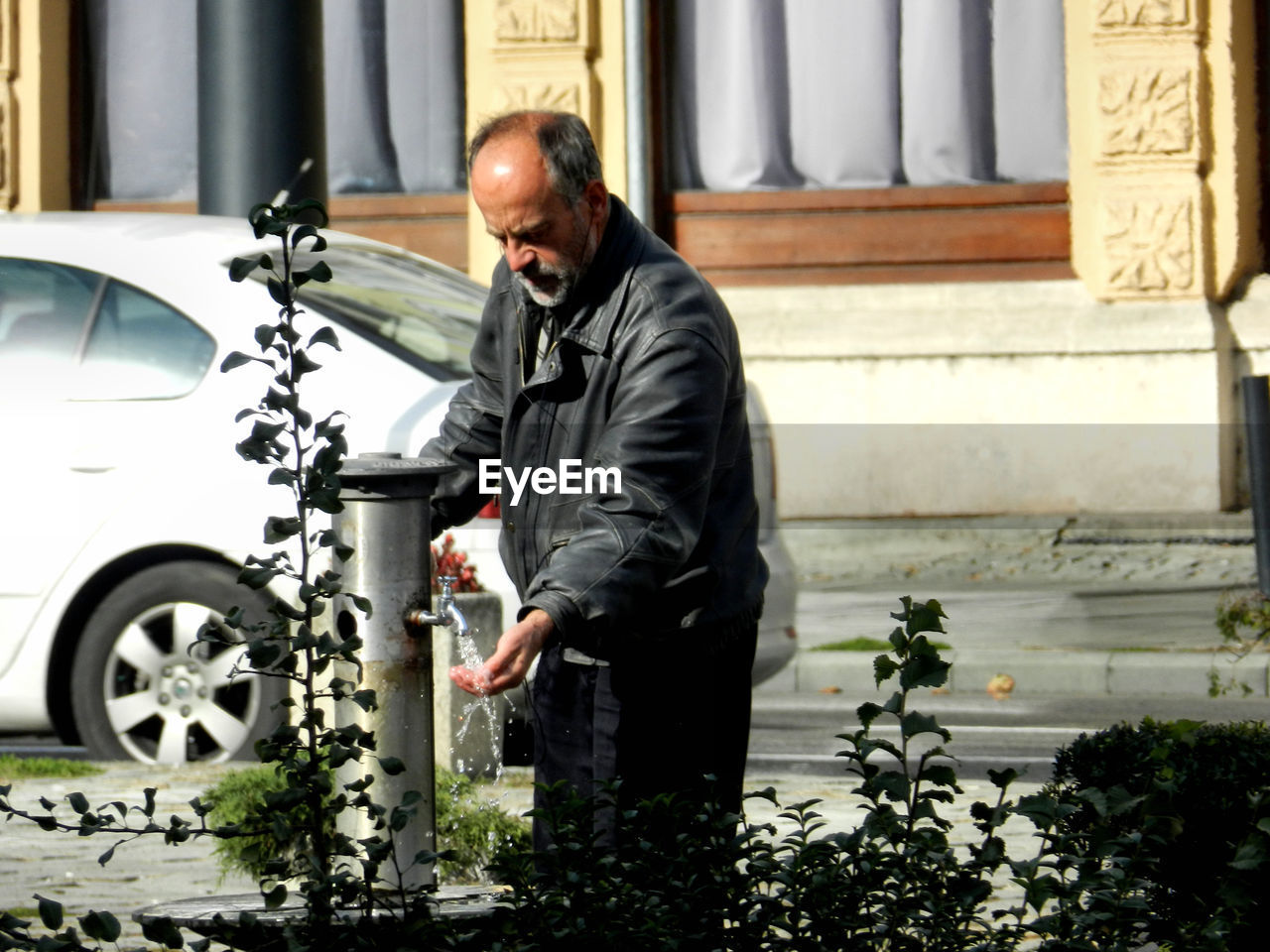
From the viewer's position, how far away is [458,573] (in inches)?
263

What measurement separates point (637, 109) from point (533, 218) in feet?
32.4

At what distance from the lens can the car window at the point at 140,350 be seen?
22.4 ft

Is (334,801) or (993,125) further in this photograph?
(993,125)

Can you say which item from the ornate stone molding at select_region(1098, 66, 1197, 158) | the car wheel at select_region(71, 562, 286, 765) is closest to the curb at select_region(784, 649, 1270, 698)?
the car wheel at select_region(71, 562, 286, 765)

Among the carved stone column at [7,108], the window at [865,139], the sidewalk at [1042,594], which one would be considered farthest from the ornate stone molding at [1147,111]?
the carved stone column at [7,108]

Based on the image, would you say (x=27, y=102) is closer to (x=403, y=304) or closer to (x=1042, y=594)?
(x=1042, y=594)

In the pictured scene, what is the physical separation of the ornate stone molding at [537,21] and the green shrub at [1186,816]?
10.3 m

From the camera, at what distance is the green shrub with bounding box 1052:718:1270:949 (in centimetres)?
284

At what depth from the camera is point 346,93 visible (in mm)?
14883

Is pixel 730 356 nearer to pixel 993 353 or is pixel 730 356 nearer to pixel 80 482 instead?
pixel 80 482

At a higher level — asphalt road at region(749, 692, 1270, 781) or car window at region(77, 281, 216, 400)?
car window at region(77, 281, 216, 400)

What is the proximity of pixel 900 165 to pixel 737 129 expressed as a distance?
1.13 metres

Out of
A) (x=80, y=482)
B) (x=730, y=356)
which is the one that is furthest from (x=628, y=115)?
(x=730, y=356)

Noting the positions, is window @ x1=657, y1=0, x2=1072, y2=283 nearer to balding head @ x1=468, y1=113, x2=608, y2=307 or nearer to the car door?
the car door
